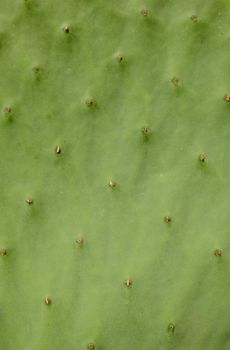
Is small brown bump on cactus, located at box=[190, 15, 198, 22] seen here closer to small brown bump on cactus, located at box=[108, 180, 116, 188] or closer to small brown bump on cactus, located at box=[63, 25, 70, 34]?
small brown bump on cactus, located at box=[63, 25, 70, 34]

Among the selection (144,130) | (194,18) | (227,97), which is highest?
(194,18)

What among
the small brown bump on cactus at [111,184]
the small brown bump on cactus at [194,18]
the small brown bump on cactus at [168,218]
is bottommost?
the small brown bump on cactus at [168,218]

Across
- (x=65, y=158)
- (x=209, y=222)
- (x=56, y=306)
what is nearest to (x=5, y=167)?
(x=65, y=158)

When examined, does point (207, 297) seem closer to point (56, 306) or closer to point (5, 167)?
point (56, 306)

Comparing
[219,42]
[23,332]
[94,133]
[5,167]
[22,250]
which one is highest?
[219,42]

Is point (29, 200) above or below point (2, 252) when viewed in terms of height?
above

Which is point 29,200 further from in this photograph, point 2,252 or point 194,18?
point 194,18

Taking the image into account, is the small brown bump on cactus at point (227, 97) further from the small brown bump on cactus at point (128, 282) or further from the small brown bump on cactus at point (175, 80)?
the small brown bump on cactus at point (128, 282)

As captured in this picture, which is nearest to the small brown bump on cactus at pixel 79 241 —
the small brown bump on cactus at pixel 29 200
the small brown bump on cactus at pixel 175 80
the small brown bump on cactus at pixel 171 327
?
the small brown bump on cactus at pixel 29 200

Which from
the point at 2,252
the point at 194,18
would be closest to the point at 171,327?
the point at 2,252
